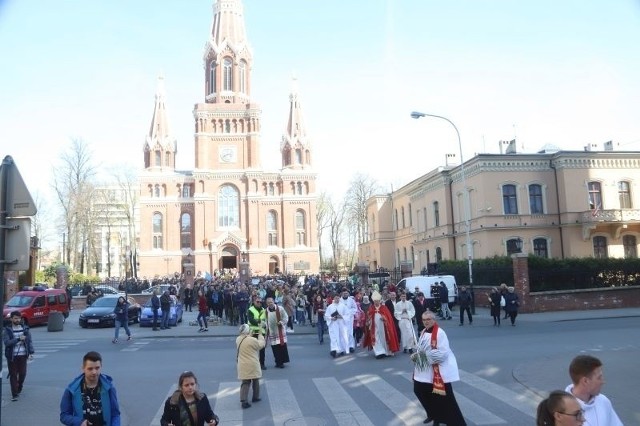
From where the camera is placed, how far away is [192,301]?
37.2 meters

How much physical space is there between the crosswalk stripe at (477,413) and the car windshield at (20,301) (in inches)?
886

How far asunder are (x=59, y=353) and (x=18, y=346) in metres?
6.69

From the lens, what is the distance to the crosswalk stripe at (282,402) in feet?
28.8

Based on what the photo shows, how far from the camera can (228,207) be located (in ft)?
233

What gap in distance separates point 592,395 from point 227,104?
7129 centimetres

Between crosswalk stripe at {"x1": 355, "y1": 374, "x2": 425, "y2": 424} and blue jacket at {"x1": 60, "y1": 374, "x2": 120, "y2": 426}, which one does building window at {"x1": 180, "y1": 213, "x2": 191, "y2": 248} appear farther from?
blue jacket at {"x1": 60, "y1": 374, "x2": 120, "y2": 426}

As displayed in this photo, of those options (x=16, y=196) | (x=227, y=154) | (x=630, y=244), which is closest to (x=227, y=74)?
(x=227, y=154)

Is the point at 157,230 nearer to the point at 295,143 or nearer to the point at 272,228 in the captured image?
the point at 272,228

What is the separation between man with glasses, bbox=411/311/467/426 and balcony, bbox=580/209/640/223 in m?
35.2

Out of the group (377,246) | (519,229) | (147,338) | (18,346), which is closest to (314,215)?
(377,246)

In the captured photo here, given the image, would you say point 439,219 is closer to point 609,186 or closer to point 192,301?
point 609,186

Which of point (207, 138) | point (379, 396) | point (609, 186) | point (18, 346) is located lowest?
point (379, 396)

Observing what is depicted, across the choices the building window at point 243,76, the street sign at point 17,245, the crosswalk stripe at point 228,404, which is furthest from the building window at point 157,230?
the street sign at point 17,245

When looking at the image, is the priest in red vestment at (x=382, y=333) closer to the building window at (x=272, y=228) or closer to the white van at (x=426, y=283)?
the white van at (x=426, y=283)
